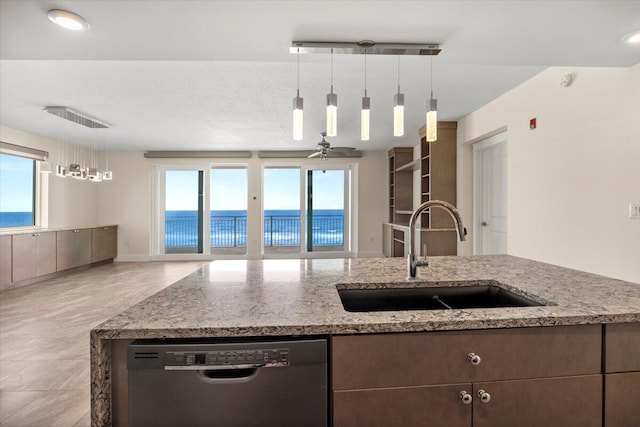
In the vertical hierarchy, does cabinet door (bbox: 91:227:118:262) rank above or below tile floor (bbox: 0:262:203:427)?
above

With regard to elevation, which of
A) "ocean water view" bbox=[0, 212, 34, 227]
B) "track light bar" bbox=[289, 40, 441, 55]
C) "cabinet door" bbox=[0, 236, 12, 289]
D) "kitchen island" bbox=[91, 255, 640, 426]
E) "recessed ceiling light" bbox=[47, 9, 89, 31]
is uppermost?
"track light bar" bbox=[289, 40, 441, 55]

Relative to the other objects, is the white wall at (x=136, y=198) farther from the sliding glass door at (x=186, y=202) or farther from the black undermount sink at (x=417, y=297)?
the black undermount sink at (x=417, y=297)

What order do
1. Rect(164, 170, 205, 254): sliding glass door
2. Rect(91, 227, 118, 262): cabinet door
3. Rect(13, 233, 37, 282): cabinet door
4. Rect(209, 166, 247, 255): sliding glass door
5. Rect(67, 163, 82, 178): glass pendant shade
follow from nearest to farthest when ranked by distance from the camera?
1. Rect(13, 233, 37, 282): cabinet door
2. Rect(67, 163, 82, 178): glass pendant shade
3. Rect(91, 227, 118, 262): cabinet door
4. Rect(164, 170, 205, 254): sliding glass door
5. Rect(209, 166, 247, 255): sliding glass door

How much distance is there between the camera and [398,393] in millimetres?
912

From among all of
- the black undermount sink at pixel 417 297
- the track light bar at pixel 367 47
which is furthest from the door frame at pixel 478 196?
the black undermount sink at pixel 417 297

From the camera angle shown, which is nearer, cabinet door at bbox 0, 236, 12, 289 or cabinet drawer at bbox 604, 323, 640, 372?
cabinet drawer at bbox 604, 323, 640, 372

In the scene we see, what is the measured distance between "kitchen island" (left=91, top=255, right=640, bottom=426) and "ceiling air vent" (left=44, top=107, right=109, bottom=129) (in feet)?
12.7

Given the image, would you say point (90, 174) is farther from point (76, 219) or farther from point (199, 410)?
point (199, 410)

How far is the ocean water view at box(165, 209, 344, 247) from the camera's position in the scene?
7082mm

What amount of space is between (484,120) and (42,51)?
438 centimetres

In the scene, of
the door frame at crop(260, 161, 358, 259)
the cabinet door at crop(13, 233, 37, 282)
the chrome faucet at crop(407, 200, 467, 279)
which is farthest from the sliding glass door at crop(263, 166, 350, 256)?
the chrome faucet at crop(407, 200, 467, 279)

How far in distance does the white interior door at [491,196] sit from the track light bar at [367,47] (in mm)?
2332

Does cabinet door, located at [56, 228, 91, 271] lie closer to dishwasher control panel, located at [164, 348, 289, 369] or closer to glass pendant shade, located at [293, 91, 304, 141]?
glass pendant shade, located at [293, 91, 304, 141]

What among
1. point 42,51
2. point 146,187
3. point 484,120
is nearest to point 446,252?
point 484,120
